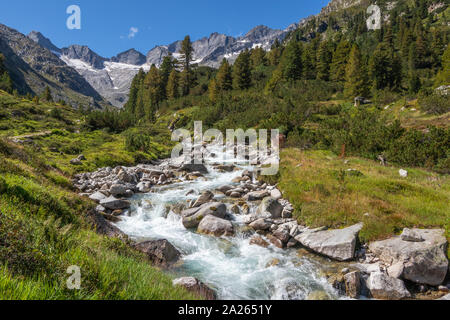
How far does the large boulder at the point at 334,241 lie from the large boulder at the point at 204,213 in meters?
3.66

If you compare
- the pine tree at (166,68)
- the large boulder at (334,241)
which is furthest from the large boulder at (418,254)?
the pine tree at (166,68)

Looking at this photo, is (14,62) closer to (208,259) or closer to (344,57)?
(344,57)

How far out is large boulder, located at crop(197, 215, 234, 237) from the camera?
9386mm

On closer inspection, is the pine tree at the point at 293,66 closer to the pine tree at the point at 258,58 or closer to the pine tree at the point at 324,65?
the pine tree at the point at 324,65

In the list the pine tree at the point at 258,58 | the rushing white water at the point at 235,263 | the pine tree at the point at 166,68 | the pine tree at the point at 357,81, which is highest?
the pine tree at the point at 258,58

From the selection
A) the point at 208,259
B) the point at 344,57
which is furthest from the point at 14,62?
the point at 208,259

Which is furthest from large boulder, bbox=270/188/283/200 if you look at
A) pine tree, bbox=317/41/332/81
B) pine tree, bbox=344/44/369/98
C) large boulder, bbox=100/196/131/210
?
pine tree, bbox=317/41/332/81

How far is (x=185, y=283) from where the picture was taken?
4.83 meters

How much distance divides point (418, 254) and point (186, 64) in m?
73.4

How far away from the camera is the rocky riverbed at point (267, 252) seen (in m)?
6.20

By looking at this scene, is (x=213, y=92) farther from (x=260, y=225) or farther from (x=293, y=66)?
(x=260, y=225)

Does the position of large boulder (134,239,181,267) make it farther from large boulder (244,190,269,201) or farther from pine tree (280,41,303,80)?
pine tree (280,41,303,80)

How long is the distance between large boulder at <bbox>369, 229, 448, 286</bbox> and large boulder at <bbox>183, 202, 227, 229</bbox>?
6072 mm

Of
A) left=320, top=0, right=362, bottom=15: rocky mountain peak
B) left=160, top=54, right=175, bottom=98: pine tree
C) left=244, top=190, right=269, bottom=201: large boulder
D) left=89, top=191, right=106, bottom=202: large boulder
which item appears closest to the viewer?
left=89, top=191, right=106, bottom=202: large boulder
